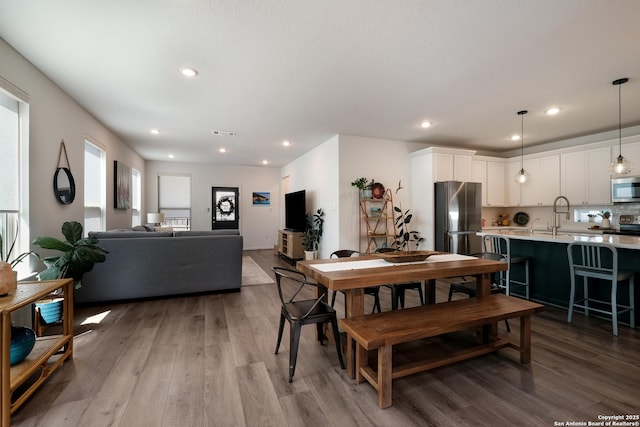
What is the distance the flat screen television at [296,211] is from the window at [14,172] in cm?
445

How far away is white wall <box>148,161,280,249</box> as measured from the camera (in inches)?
305

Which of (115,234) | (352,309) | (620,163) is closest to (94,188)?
(115,234)

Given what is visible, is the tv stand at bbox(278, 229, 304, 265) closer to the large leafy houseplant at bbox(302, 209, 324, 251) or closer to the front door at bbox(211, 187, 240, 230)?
the large leafy houseplant at bbox(302, 209, 324, 251)

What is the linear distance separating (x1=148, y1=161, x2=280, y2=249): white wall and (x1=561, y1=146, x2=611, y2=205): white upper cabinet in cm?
702

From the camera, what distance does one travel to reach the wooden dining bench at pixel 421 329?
1660mm

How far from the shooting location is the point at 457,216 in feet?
16.6

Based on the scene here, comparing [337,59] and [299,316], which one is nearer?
[299,316]

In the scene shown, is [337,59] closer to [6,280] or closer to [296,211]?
[6,280]

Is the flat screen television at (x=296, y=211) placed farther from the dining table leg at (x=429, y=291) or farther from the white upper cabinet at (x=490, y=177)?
the dining table leg at (x=429, y=291)

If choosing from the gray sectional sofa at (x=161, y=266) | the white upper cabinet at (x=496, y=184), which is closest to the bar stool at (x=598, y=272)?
the white upper cabinet at (x=496, y=184)

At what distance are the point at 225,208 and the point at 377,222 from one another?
4.96 m

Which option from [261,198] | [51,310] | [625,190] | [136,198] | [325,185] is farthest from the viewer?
[261,198]

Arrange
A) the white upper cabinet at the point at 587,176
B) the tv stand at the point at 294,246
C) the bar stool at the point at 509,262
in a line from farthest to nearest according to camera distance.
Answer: the tv stand at the point at 294,246 → the white upper cabinet at the point at 587,176 → the bar stool at the point at 509,262

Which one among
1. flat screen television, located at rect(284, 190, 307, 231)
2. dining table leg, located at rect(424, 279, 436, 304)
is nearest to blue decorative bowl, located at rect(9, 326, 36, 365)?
dining table leg, located at rect(424, 279, 436, 304)
